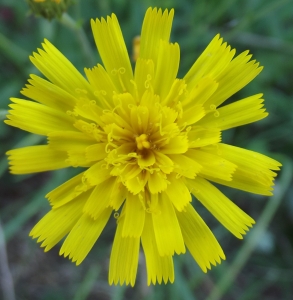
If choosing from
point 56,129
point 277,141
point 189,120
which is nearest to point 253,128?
point 277,141

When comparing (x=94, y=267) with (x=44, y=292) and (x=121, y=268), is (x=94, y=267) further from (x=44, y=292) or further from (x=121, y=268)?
(x=121, y=268)

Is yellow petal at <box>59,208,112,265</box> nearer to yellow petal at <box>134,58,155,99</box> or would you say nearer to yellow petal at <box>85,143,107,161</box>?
yellow petal at <box>85,143,107,161</box>

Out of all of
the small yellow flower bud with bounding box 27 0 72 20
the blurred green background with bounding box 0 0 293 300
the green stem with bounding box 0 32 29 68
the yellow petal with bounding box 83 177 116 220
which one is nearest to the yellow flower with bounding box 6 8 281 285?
the yellow petal with bounding box 83 177 116 220

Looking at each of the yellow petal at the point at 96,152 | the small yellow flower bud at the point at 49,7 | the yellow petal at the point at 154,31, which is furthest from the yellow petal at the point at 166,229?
the small yellow flower bud at the point at 49,7

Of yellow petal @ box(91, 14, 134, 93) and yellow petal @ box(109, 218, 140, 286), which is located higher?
yellow petal @ box(91, 14, 134, 93)

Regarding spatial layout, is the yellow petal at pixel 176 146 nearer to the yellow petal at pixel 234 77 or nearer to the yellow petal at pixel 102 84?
the yellow petal at pixel 234 77

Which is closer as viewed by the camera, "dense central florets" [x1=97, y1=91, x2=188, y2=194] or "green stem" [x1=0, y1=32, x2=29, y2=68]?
"dense central florets" [x1=97, y1=91, x2=188, y2=194]
